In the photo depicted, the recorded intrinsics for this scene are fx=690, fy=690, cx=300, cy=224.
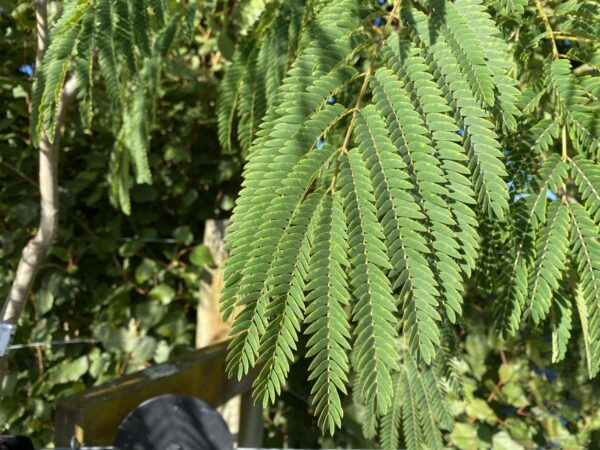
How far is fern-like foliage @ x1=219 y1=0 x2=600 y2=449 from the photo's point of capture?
702 mm

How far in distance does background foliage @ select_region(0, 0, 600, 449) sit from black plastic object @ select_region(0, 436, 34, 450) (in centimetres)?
92

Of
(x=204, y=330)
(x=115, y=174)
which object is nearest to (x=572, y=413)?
(x=204, y=330)

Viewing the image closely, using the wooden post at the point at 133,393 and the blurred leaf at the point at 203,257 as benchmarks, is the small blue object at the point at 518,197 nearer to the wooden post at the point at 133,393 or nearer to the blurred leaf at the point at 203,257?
the wooden post at the point at 133,393

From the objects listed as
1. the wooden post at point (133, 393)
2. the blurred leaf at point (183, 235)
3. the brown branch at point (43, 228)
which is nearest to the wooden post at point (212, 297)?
the wooden post at point (133, 393)

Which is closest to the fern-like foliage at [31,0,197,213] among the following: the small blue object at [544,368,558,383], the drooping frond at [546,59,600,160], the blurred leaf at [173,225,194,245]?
the drooping frond at [546,59,600,160]

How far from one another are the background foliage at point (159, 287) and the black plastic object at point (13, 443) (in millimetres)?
917

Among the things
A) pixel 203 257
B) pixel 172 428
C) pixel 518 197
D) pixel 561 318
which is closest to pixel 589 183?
pixel 518 197

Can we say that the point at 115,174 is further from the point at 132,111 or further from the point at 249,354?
the point at 249,354

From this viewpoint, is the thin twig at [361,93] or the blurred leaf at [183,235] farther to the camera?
the blurred leaf at [183,235]

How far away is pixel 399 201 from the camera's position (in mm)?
729

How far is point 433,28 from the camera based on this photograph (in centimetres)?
88

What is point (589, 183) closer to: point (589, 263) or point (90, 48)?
point (589, 263)

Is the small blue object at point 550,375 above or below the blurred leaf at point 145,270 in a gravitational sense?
below

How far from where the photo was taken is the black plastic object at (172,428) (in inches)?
43.0
